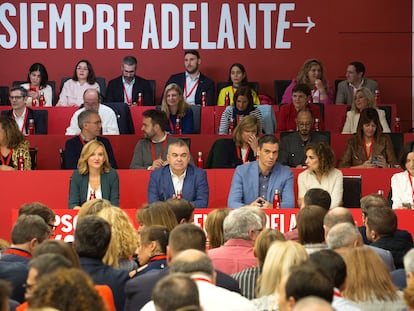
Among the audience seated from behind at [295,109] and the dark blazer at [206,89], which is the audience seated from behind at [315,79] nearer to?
the audience seated from behind at [295,109]

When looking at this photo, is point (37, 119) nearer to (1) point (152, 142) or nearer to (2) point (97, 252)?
(1) point (152, 142)

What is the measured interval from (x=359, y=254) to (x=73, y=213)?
4286 mm

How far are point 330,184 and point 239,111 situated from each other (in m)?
2.98

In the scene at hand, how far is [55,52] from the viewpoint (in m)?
15.8

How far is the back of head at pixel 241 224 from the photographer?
21.9 ft

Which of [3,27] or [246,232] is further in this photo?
[3,27]

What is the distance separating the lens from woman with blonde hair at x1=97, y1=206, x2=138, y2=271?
6.47 meters

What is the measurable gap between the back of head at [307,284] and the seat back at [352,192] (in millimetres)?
6086

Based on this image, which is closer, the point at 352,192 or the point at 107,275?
the point at 107,275

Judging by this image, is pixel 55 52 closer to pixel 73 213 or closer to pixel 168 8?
pixel 168 8

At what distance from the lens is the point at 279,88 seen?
1502 centimetres

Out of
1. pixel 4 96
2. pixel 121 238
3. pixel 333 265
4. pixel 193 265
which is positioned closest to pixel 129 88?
pixel 4 96

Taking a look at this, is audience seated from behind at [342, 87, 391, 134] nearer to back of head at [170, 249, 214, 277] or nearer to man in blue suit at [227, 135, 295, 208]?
man in blue suit at [227, 135, 295, 208]

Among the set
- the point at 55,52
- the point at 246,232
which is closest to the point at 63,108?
the point at 55,52
